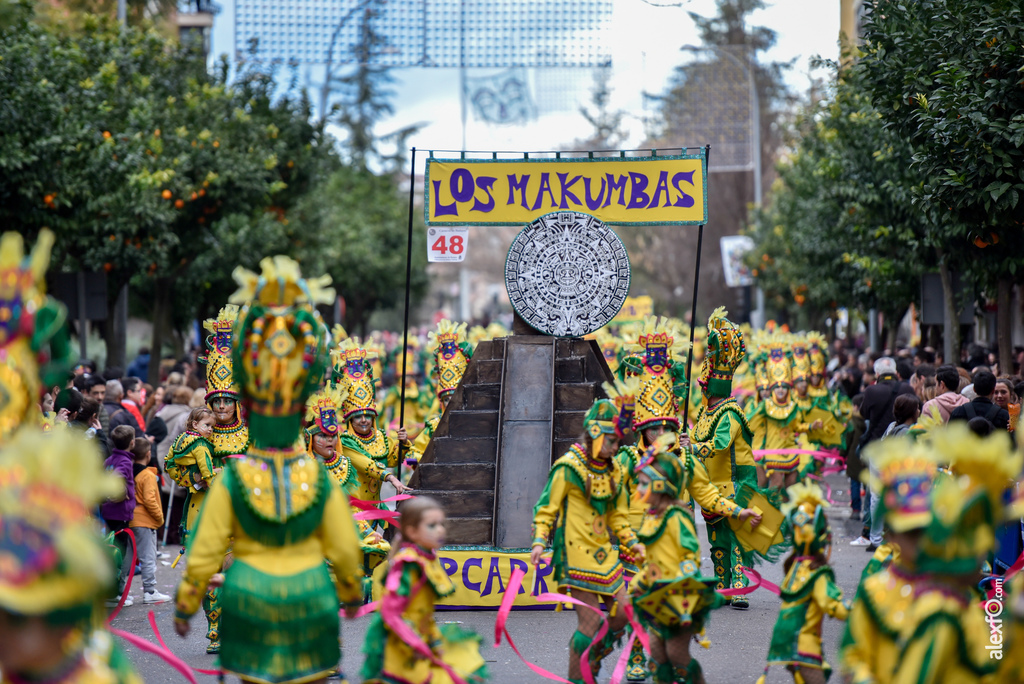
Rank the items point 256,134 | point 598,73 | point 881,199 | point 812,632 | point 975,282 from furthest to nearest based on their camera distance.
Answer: point 598,73 < point 256,134 < point 881,199 < point 975,282 < point 812,632

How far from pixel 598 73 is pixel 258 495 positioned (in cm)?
4554

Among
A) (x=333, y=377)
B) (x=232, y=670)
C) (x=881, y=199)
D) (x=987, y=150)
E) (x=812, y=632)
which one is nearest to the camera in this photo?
(x=232, y=670)

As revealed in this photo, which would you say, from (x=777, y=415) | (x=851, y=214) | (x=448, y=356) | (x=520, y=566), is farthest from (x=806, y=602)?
(x=851, y=214)

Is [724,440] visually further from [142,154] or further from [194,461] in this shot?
[142,154]

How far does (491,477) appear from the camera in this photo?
10.3m

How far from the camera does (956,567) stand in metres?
4.46

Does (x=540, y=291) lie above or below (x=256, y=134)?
below

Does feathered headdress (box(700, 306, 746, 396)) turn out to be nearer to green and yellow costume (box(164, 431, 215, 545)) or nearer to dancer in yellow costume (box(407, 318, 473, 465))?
dancer in yellow costume (box(407, 318, 473, 465))

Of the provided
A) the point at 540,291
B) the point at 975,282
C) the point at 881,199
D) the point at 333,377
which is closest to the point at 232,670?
the point at 333,377

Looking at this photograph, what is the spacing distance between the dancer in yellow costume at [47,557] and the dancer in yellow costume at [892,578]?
111 inches

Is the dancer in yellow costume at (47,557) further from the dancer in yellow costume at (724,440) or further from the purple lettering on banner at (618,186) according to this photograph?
the purple lettering on banner at (618,186)

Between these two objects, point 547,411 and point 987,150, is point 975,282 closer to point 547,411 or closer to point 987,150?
point 987,150

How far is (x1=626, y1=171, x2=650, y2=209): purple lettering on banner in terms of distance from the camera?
35.3 ft

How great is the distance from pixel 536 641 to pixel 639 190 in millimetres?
4075
